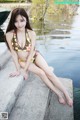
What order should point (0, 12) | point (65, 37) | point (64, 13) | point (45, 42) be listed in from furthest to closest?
point (64, 13) → point (0, 12) → point (65, 37) → point (45, 42)

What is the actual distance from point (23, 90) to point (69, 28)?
7.26 m

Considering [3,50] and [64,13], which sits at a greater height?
[3,50]

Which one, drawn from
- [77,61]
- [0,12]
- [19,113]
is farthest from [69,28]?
[19,113]

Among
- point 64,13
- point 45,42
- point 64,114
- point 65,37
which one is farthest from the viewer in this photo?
point 64,13

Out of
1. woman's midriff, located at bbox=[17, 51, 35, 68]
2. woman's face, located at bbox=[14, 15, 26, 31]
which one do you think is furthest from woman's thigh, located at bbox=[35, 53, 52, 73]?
woman's face, located at bbox=[14, 15, 26, 31]

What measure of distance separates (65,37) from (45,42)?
976 millimetres

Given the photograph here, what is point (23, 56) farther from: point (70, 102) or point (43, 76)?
point (70, 102)

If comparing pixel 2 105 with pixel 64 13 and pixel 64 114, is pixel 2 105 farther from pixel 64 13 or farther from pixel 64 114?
pixel 64 13

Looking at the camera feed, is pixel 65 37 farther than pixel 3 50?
Yes

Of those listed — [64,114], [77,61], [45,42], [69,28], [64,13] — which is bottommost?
[64,13]

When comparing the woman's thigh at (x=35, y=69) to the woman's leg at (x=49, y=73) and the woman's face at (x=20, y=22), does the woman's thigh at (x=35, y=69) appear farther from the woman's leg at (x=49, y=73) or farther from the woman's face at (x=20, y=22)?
the woman's face at (x=20, y=22)

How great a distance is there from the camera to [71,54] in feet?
22.9

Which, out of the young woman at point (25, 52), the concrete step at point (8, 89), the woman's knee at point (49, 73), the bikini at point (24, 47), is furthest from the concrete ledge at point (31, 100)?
the bikini at point (24, 47)

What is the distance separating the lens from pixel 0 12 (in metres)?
10.2
